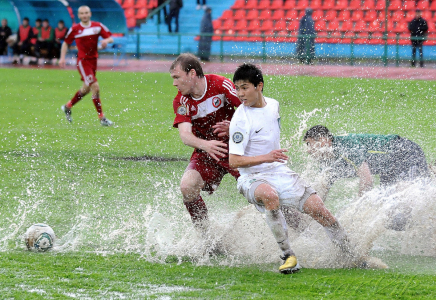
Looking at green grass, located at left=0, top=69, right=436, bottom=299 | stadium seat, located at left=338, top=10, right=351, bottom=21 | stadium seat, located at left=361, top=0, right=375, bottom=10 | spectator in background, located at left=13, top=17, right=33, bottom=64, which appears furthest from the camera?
spectator in background, located at left=13, top=17, right=33, bottom=64

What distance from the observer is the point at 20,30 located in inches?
991

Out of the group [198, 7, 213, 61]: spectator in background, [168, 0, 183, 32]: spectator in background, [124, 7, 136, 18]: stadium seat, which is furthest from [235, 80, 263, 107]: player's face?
[124, 7, 136, 18]: stadium seat

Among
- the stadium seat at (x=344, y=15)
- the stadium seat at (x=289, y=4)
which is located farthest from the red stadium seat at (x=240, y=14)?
the stadium seat at (x=344, y=15)

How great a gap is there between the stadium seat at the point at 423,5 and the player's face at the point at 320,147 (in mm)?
19431

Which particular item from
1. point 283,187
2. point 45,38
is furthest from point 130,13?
point 283,187

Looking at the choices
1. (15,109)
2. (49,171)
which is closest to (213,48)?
(15,109)

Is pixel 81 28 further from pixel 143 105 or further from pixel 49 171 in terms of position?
pixel 49 171

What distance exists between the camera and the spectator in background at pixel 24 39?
2494 centimetres

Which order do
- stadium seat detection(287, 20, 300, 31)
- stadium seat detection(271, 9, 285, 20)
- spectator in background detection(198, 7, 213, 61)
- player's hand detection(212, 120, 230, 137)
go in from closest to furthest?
player's hand detection(212, 120, 230, 137)
spectator in background detection(198, 7, 213, 61)
stadium seat detection(287, 20, 300, 31)
stadium seat detection(271, 9, 285, 20)

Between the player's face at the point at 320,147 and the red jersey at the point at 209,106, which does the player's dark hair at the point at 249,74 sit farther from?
the player's face at the point at 320,147

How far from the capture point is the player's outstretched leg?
4.57 m

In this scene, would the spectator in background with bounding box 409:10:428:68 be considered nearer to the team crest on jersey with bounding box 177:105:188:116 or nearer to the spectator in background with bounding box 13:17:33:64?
the spectator in background with bounding box 13:17:33:64

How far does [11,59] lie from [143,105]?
13.6m

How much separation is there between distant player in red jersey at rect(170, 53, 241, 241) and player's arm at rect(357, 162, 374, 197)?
1.29 meters
